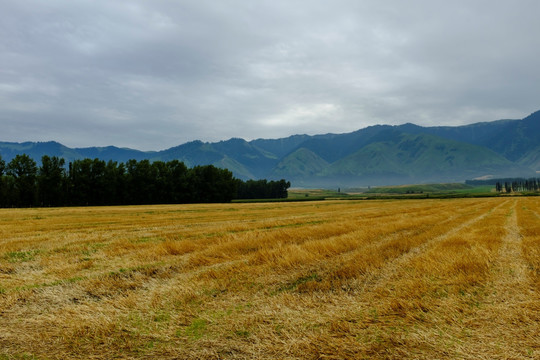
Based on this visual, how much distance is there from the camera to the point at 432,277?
830 centimetres

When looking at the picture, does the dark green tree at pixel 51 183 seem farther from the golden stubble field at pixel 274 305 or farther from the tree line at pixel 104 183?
the golden stubble field at pixel 274 305

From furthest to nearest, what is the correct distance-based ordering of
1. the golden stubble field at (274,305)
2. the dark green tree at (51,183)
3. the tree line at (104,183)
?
the dark green tree at (51,183), the tree line at (104,183), the golden stubble field at (274,305)

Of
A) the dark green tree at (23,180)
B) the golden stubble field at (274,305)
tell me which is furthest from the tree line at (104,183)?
the golden stubble field at (274,305)

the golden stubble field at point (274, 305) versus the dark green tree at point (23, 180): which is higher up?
the dark green tree at point (23, 180)

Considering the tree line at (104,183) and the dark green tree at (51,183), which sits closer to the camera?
the tree line at (104,183)

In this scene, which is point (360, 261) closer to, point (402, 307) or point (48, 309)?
point (402, 307)

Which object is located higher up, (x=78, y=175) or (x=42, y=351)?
(x=78, y=175)

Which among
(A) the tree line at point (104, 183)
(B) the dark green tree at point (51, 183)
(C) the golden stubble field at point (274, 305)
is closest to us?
(C) the golden stubble field at point (274, 305)

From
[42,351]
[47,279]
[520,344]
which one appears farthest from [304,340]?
[47,279]

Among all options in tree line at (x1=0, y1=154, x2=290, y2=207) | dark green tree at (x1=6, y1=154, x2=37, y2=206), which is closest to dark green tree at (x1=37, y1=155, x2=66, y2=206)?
tree line at (x1=0, y1=154, x2=290, y2=207)

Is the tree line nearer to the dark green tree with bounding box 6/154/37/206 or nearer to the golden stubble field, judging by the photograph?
the dark green tree with bounding box 6/154/37/206

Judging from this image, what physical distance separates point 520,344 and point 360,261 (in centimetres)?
524

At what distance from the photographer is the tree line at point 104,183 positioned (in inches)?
3310

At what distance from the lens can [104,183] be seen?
92.3 metres
